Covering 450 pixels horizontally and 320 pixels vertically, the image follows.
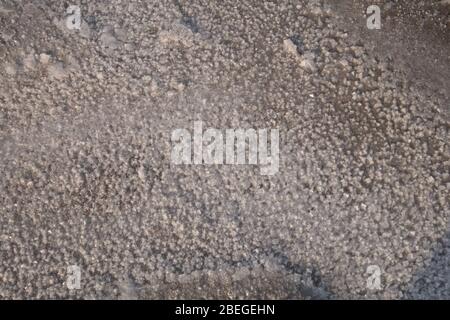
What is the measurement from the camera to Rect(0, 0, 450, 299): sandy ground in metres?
3.48

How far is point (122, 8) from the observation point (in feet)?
13.4

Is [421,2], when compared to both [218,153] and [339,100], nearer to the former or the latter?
[339,100]

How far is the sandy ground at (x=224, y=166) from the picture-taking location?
3480 mm

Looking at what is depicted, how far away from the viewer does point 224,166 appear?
368cm
